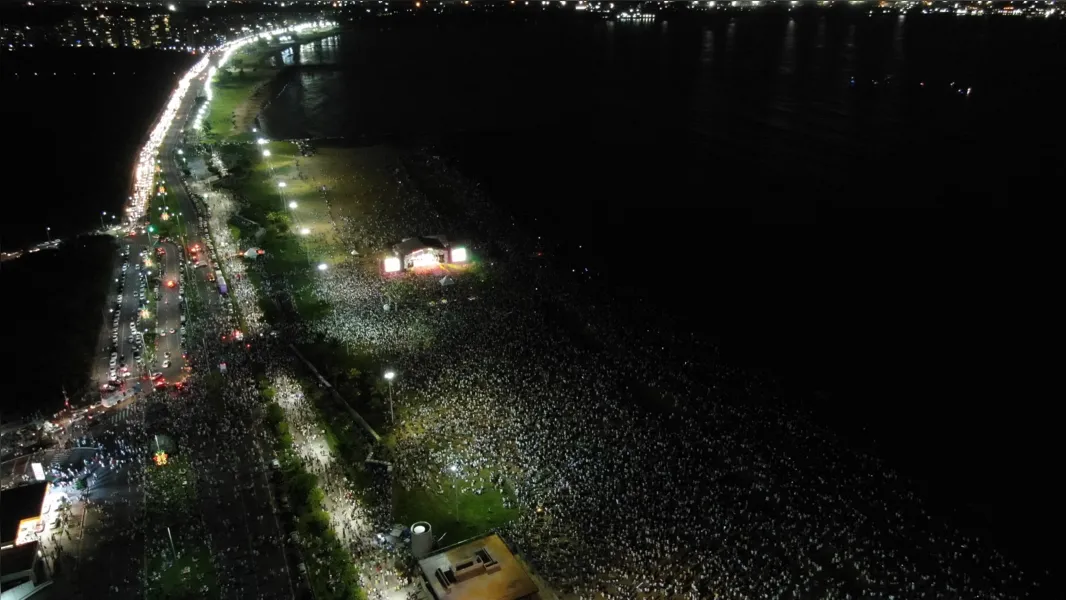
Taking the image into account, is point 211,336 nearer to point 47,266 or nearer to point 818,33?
point 47,266

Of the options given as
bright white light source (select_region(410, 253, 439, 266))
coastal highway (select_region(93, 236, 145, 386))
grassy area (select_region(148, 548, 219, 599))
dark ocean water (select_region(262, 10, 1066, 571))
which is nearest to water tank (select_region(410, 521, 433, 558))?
grassy area (select_region(148, 548, 219, 599))

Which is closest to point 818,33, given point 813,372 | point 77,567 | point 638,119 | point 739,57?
point 739,57

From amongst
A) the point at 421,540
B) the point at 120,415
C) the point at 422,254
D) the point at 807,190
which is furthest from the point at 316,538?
the point at 807,190

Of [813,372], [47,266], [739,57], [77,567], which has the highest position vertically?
[739,57]

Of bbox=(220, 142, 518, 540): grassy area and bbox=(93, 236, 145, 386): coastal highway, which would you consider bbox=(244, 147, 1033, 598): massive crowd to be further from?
bbox=(93, 236, 145, 386): coastal highway

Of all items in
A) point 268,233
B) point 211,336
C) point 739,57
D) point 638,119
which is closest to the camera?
point 211,336

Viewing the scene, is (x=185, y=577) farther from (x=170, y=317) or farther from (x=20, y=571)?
(x=170, y=317)

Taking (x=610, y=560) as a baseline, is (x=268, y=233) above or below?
above
